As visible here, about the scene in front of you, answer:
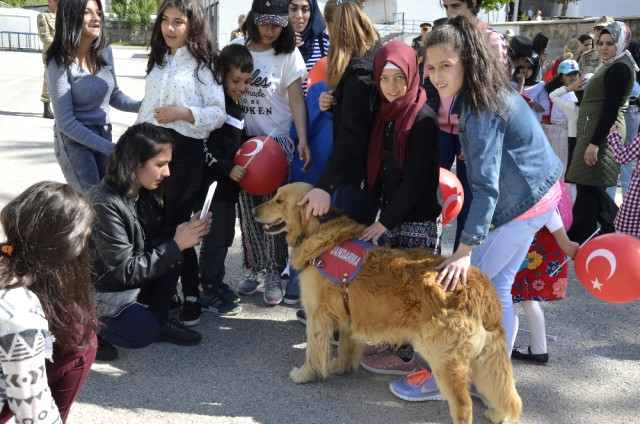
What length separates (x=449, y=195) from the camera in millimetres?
3979

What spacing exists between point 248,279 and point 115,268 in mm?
1655

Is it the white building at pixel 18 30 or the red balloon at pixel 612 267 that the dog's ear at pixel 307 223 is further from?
the white building at pixel 18 30

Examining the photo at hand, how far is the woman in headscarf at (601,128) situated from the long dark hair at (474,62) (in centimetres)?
364

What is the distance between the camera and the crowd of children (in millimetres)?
2568

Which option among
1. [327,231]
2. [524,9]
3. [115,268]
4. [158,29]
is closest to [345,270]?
[327,231]

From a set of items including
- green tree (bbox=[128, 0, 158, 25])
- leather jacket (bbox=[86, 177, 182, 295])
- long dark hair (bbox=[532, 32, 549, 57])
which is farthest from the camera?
green tree (bbox=[128, 0, 158, 25])

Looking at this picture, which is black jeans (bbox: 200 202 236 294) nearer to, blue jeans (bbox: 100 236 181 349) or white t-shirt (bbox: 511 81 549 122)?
blue jeans (bbox: 100 236 181 349)

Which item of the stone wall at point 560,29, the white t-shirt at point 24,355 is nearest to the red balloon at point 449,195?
the white t-shirt at point 24,355

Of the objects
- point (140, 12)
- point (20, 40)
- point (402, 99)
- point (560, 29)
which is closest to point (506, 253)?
point (402, 99)

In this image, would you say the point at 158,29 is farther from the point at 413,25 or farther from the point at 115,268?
the point at 413,25

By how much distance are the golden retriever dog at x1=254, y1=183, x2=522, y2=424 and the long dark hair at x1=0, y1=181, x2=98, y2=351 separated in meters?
1.44

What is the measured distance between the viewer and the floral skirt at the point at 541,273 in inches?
148

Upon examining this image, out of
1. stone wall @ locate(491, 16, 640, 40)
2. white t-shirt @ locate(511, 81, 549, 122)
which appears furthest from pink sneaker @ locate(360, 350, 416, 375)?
stone wall @ locate(491, 16, 640, 40)

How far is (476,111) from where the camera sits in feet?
9.14
